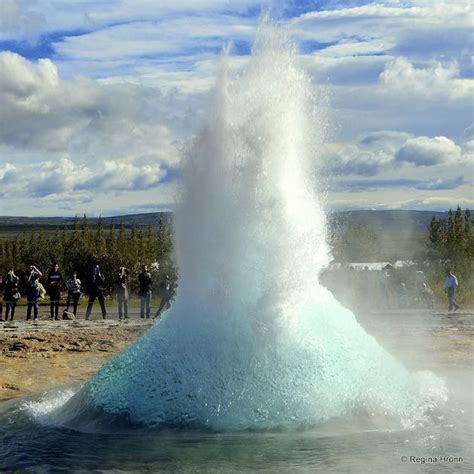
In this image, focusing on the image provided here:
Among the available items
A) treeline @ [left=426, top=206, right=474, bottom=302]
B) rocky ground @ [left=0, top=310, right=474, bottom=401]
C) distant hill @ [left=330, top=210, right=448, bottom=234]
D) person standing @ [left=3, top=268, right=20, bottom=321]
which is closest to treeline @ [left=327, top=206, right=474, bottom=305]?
treeline @ [left=426, top=206, right=474, bottom=302]

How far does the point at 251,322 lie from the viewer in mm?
7531

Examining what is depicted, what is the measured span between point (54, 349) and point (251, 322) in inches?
267

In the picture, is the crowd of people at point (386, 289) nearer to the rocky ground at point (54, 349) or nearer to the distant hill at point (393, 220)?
the rocky ground at point (54, 349)

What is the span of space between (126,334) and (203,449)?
884 centimetres

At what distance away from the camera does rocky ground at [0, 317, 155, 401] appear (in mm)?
10712

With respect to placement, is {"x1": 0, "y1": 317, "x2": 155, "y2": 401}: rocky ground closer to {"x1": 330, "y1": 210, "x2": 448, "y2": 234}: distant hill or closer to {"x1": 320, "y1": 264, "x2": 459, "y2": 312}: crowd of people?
{"x1": 320, "y1": 264, "x2": 459, "y2": 312}: crowd of people

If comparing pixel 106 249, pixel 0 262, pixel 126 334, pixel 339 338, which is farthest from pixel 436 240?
pixel 339 338

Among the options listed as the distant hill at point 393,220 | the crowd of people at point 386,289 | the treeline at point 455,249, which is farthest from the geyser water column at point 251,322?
the distant hill at point 393,220

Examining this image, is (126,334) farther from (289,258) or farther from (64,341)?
(289,258)

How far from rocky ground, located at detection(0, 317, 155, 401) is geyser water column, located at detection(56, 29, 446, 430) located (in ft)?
9.71

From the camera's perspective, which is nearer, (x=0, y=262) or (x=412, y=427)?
(x=412, y=427)

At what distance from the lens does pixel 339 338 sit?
7.87 metres

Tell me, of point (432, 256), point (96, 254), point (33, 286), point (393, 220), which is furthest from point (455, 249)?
point (393, 220)

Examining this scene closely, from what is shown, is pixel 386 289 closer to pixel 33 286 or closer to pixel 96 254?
pixel 33 286
